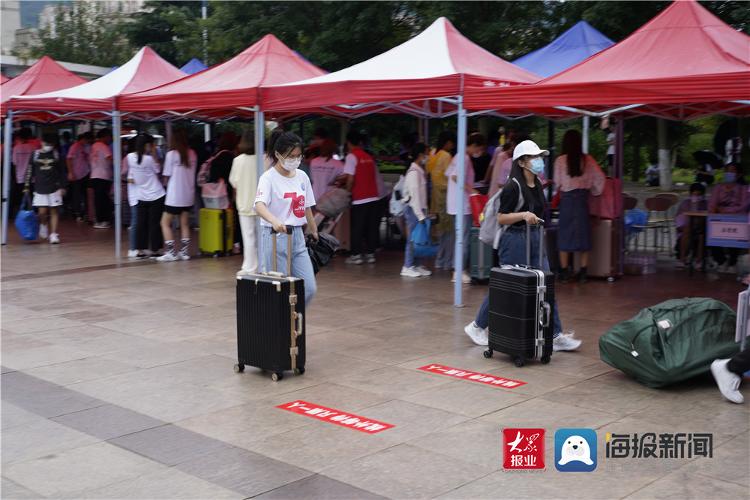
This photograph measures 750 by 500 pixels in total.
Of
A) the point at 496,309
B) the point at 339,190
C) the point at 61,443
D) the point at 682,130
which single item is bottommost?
the point at 61,443

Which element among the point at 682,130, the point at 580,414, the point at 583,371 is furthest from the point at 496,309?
the point at 682,130

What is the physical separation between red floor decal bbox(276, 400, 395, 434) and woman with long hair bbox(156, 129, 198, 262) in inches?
312

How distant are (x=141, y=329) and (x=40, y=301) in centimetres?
223

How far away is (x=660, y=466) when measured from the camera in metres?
4.88

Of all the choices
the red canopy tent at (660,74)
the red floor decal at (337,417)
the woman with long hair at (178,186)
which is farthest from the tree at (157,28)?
the red floor decal at (337,417)

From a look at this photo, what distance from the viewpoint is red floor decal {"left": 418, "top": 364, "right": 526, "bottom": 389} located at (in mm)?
6633

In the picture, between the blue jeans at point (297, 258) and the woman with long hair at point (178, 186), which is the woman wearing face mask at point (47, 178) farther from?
the blue jeans at point (297, 258)

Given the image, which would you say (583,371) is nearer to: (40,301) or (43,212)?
(40,301)

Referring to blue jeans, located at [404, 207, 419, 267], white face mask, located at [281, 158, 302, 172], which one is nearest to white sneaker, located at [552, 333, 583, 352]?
white face mask, located at [281, 158, 302, 172]

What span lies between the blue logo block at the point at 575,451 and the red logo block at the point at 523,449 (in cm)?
10

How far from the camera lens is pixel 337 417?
19.1 ft

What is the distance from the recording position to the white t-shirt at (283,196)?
6908 millimetres

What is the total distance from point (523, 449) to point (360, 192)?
8.39 metres

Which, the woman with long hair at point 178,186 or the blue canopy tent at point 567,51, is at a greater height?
the blue canopy tent at point 567,51
